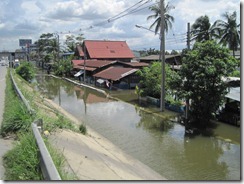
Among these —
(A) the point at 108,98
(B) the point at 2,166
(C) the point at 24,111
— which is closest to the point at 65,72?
(A) the point at 108,98

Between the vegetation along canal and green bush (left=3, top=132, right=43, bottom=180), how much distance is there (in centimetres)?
373

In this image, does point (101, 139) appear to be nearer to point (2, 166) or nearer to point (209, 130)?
point (209, 130)

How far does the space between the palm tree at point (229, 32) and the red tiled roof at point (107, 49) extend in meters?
23.4

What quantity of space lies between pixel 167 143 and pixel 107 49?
166ft

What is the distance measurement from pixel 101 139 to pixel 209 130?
19.0 ft

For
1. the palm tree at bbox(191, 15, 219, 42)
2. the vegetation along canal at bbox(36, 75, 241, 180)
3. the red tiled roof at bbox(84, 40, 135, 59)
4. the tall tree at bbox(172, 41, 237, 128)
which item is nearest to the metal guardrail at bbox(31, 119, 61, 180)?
the vegetation along canal at bbox(36, 75, 241, 180)

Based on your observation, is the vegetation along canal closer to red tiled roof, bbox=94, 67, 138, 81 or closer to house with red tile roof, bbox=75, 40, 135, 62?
red tiled roof, bbox=94, 67, 138, 81

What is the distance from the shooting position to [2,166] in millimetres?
7281

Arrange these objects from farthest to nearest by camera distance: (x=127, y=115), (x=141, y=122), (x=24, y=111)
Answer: (x=127, y=115) → (x=141, y=122) → (x=24, y=111)

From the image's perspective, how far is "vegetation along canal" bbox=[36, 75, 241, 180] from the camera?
30.7 ft

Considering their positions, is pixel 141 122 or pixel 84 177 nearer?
pixel 84 177

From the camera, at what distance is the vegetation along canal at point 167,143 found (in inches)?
369

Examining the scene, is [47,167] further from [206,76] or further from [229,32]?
[229,32]

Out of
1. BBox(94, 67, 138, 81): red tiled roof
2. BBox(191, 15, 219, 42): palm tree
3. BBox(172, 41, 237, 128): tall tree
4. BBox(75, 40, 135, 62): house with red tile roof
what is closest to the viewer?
BBox(172, 41, 237, 128): tall tree
